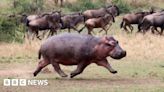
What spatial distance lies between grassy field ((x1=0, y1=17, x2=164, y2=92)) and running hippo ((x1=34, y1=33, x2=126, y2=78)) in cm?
42

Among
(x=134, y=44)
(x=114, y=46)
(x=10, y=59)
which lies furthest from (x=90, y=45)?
(x=134, y=44)

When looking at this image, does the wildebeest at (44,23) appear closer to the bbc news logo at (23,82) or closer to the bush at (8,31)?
the bush at (8,31)

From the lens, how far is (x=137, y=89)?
11219 millimetres

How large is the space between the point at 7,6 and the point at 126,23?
35.9 feet

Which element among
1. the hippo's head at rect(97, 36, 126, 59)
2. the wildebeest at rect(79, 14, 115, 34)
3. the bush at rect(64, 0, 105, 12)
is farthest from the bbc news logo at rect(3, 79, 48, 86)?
the bush at rect(64, 0, 105, 12)

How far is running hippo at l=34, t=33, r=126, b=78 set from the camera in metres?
12.6

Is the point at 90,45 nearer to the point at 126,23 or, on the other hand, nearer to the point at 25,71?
the point at 25,71

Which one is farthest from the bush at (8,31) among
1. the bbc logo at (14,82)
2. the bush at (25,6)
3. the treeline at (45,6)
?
the bush at (25,6)

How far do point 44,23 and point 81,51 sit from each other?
530 inches

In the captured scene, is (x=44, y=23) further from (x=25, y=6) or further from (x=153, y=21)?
(x=25, y=6)

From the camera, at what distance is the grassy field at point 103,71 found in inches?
451

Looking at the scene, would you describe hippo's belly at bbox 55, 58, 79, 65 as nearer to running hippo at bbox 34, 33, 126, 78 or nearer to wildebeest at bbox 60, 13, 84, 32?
running hippo at bbox 34, 33, 126, 78

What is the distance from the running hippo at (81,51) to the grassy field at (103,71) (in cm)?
42

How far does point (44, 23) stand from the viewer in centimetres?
2595
